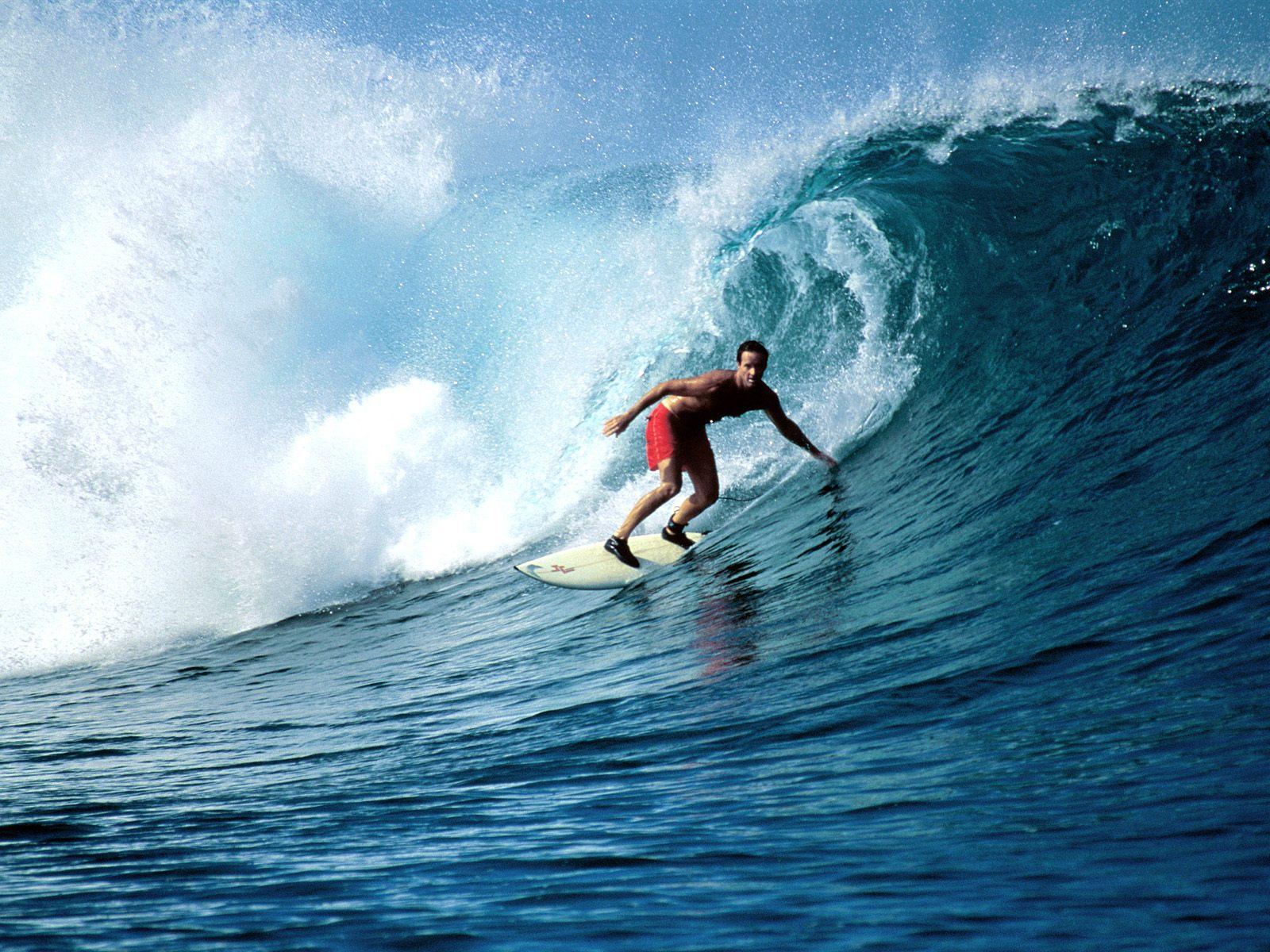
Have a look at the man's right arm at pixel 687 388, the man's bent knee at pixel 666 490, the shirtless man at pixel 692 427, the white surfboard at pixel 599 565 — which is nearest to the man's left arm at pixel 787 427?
the shirtless man at pixel 692 427

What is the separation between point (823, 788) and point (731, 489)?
587 cm

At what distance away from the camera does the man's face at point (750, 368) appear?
21.9 feet

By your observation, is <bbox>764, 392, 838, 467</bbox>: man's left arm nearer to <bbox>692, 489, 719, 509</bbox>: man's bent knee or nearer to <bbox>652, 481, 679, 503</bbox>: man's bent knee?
<bbox>692, 489, 719, 509</bbox>: man's bent knee

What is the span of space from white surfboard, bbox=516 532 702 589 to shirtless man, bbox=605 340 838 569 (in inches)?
2.9

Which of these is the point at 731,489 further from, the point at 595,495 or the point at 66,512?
the point at 66,512

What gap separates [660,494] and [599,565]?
24.8 inches

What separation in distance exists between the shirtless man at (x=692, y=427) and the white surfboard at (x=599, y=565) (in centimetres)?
7

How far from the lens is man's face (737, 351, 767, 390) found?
667 cm

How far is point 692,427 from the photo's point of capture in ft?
23.1

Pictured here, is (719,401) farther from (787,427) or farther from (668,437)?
(787,427)

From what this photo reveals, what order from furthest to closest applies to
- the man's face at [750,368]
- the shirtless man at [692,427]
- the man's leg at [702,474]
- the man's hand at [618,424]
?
the man's leg at [702,474] < the shirtless man at [692,427] < the man's face at [750,368] < the man's hand at [618,424]

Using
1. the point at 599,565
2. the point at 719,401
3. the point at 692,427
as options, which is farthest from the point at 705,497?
the point at 599,565

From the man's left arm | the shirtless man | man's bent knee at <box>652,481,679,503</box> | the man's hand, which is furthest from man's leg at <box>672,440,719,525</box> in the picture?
→ the man's hand

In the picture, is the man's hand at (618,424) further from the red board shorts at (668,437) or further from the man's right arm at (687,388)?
the red board shorts at (668,437)
